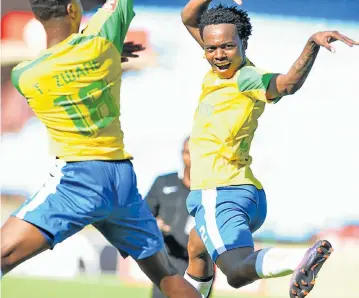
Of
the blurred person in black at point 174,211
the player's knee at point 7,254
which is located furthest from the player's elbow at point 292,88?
the blurred person in black at point 174,211

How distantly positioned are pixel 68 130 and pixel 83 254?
143 inches

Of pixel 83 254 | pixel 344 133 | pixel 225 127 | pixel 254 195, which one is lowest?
pixel 83 254

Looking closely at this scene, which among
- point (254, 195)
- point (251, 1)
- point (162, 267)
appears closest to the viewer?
point (162, 267)

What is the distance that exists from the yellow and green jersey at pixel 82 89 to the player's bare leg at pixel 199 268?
113 cm

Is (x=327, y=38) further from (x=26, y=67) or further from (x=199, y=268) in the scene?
(x=199, y=268)

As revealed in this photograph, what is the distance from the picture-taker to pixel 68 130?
17.2ft

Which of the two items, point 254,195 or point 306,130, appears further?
point 306,130

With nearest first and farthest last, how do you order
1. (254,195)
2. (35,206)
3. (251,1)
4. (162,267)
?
(35,206) → (162,267) → (254,195) → (251,1)

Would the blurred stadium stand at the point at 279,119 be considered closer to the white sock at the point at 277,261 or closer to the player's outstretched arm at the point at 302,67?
the player's outstretched arm at the point at 302,67

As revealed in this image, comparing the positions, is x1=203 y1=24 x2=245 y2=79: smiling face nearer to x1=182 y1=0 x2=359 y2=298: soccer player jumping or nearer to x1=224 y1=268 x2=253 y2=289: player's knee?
x1=182 y1=0 x2=359 y2=298: soccer player jumping

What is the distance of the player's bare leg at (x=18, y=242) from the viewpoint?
5004mm

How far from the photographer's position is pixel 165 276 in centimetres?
546

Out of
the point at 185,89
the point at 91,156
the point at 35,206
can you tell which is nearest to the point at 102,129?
the point at 91,156

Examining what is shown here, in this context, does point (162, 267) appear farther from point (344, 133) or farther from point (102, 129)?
point (344, 133)
